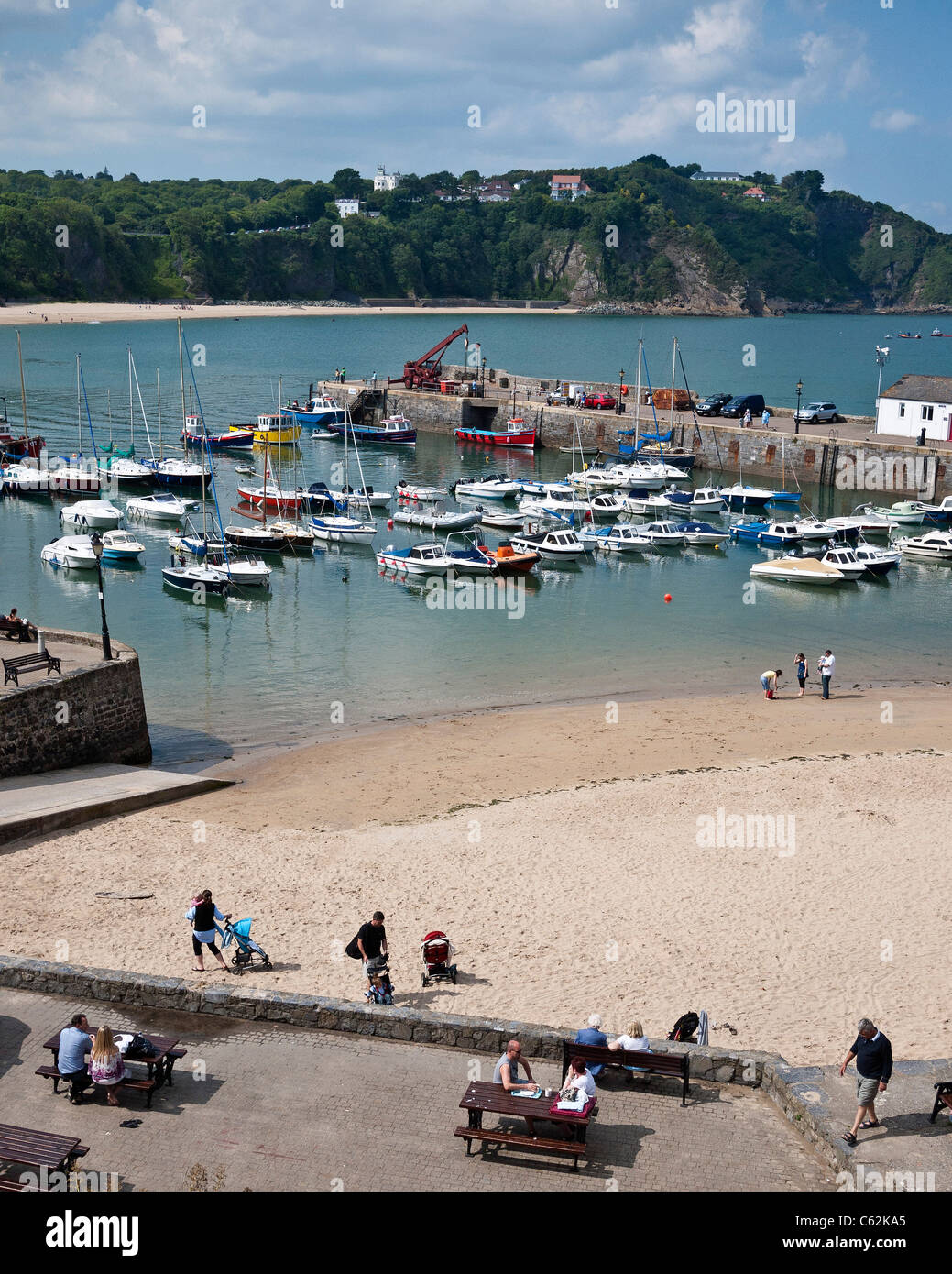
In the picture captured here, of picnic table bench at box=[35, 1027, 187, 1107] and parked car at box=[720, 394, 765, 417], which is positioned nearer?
picnic table bench at box=[35, 1027, 187, 1107]

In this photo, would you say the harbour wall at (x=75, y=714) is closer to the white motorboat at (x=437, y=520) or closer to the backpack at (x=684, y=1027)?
the backpack at (x=684, y=1027)

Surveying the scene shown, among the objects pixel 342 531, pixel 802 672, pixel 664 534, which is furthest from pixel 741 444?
pixel 802 672

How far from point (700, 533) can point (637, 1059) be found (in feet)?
123

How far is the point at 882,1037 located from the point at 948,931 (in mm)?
5686

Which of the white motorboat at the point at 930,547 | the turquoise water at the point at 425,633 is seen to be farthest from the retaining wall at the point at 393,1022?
the white motorboat at the point at 930,547

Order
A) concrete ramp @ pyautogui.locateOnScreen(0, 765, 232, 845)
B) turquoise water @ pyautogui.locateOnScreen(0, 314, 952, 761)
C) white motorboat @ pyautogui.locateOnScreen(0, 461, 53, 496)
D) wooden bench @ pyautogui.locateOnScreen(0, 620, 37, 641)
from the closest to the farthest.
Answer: concrete ramp @ pyautogui.locateOnScreen(0, 765, 232, 845), wooden bench @ pyautogui.locateOnScreen(0, 620, 37, 641), turquoise water @ pyautogui.locateOnScreen(0, 314, 952, 761), white motorboat @ pyautogui.locateOnScreen(0, 461, 53, 496)

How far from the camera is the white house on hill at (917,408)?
56594mm

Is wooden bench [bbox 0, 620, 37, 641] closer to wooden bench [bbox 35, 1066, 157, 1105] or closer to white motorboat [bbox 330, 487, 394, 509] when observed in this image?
wooden bench [bbox 35, 1066, 157, 1105]

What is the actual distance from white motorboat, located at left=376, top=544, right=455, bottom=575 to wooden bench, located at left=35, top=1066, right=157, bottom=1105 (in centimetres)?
3109

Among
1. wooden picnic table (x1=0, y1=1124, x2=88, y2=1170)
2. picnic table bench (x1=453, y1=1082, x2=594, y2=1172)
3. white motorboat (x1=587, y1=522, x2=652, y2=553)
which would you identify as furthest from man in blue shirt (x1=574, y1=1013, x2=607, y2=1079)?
white motorboat (x1=587, y1=522, x2=652, y2=553)

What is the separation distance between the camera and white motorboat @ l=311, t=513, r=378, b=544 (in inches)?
1790

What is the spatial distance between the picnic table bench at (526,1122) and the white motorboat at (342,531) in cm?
3638

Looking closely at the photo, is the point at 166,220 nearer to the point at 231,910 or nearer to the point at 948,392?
the point at 948,392

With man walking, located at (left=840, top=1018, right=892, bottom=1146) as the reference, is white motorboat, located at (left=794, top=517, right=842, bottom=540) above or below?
above
